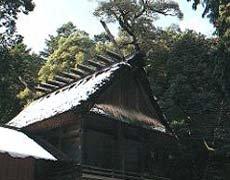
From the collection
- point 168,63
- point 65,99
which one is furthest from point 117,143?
point 168,63

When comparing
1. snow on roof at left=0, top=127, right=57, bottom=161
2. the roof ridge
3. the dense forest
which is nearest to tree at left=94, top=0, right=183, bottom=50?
the dense forest

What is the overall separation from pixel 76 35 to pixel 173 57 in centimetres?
1039

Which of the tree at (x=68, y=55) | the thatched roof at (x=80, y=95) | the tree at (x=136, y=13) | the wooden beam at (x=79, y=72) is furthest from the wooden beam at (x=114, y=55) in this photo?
the tree at (x=136, y=13)

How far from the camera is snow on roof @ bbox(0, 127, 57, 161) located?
16866 mm

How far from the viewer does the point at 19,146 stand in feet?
59.3

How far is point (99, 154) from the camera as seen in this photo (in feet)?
66.8

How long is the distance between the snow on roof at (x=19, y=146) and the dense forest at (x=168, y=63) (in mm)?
8592

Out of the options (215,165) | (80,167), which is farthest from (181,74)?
(80,167)

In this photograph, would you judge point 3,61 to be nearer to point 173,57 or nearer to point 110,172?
point 173,57

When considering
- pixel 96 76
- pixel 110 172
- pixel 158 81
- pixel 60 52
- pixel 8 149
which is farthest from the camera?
pixel 60 52

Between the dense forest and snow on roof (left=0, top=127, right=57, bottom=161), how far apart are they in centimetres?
859

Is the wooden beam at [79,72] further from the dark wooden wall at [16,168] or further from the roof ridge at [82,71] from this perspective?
the dark wooden wall at [16,168]

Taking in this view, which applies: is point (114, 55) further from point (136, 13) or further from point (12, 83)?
point (136, 13)

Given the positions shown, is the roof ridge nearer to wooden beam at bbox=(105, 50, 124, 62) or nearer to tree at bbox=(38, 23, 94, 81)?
wooden beam at bbox=(105, 50, 124, 62)
